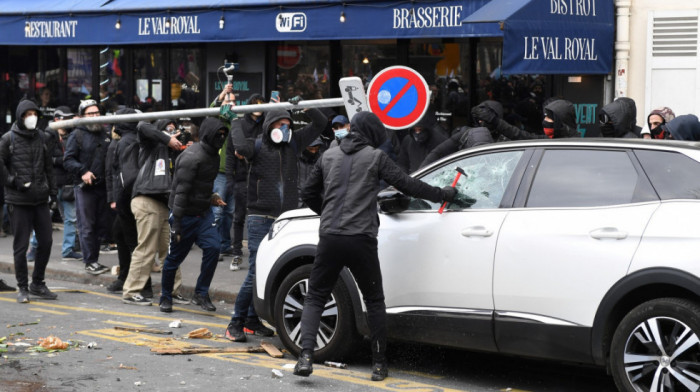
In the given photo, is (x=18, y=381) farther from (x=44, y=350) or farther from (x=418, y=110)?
(x=418, y=110)

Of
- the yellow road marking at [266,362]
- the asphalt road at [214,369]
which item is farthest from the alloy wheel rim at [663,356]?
the yellow road marking at [266,362]

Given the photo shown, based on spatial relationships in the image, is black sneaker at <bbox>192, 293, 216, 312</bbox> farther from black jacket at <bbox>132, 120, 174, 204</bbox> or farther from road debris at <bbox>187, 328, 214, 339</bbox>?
road debris at <bbox>187, 328, 214, 339</bbox>

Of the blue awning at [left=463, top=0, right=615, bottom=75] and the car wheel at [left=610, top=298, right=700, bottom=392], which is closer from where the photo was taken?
the car wheel at [left=610, top=298, right=700, bottom=392]

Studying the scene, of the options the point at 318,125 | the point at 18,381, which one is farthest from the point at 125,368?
the point at 318,125

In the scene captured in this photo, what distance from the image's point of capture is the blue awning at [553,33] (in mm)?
10828

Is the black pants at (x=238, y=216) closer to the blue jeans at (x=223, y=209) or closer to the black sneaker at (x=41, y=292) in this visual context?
the blue jeans at (x=223, y=209)

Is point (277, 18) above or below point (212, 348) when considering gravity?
above

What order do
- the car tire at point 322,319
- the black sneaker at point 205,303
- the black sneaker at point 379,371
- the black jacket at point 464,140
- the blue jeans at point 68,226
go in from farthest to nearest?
the blue jeans at point 68,226 → the black sneaker at point 205,303 → the black jacket at point 464,140 → the car tire at point 322,319 → the black sneaker at point 379,371

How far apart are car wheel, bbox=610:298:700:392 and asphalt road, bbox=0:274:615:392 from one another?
39.4 inches

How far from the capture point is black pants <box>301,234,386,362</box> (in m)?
7.32

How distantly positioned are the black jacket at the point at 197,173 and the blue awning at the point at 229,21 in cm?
304

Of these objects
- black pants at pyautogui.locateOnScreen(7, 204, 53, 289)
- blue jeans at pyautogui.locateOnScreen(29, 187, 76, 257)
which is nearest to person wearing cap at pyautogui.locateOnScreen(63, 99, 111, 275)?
blue jeans at pyautogui.locateOnScreen(29, 187, 76, 257)

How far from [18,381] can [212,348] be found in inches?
63.3

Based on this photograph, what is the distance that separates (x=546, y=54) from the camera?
36.4 ft
